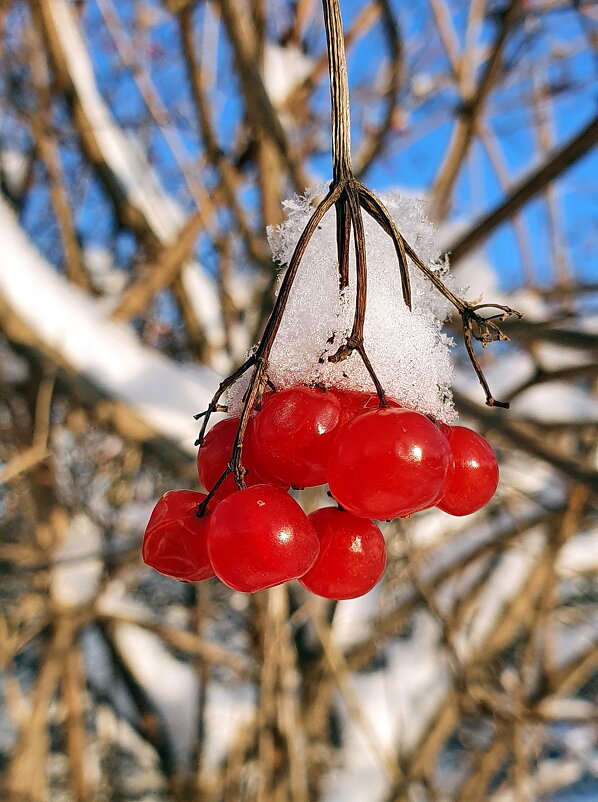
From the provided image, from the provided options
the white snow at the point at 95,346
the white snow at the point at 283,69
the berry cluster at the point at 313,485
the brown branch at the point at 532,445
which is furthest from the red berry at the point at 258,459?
the white snow at the point at 283,69

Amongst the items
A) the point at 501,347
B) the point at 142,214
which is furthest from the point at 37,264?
the point at 501,347

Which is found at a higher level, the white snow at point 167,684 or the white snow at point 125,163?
the white snow at point 125,163

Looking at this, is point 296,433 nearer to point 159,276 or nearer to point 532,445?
point 532,445

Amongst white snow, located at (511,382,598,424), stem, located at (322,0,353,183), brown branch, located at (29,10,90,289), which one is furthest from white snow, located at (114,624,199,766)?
stem, located at (322,0,353,183)

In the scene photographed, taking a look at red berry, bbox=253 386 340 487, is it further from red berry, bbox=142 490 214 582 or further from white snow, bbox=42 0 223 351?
white snow, bbox=42 0 223 351

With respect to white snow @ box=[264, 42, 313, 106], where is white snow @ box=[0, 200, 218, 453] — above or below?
below

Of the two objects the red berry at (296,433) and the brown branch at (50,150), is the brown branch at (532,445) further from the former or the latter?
the brown branch at (50,150)

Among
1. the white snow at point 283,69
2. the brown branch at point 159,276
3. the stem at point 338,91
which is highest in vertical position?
the white snow at point 283,69
